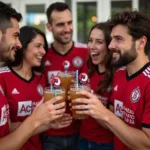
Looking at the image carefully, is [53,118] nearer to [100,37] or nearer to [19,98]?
[19,98]

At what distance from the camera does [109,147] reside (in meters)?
2.61

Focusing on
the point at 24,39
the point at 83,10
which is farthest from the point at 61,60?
the point at 83,10

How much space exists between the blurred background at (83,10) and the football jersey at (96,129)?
407 cm

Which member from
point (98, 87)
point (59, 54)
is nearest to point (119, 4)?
point (59, 54)

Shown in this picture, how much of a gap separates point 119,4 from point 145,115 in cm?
566

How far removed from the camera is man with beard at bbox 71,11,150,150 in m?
1.88

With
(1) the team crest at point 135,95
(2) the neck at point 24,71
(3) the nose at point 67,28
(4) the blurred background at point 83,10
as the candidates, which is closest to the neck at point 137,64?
(1) the team crest at point 135,95

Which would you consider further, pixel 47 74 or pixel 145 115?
pixel 47 74

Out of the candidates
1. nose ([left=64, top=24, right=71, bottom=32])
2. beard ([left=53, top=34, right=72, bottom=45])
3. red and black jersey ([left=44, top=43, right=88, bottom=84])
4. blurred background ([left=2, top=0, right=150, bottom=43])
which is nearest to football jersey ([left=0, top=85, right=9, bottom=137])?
red and black jersey ([left=44, top=43, right=88, bottom=84])

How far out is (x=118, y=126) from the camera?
1886mm

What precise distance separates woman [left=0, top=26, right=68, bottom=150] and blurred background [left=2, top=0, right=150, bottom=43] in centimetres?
400

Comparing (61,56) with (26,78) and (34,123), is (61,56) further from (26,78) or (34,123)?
(34,123)

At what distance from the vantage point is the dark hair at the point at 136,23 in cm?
213

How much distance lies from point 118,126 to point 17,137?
658 millimetres
